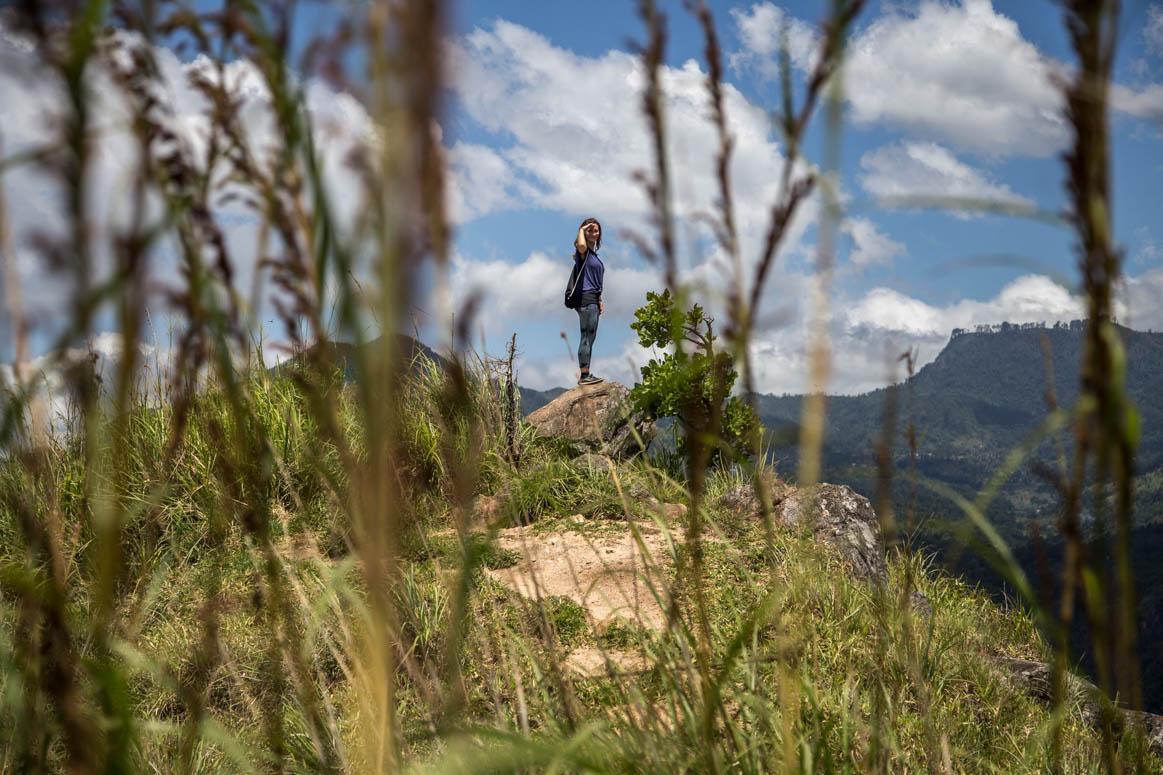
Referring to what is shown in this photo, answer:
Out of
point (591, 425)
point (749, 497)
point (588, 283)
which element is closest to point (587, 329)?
point (588, 283)

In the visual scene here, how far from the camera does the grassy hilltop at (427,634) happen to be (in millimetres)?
539

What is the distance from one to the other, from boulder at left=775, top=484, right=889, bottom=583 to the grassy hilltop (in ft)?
1.61

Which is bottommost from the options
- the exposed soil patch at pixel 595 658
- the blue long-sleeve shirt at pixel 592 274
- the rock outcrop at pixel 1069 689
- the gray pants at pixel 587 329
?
the rock outcrop at pixel 1069 689

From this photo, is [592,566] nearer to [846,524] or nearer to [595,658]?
[595,658]

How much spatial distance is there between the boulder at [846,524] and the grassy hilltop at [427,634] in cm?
49

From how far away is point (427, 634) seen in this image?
9.64 feet

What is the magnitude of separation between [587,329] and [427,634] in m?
7.39

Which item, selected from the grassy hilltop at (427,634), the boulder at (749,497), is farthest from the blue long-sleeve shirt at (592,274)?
the boulder at (749,497)

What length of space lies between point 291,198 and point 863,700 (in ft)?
7.90

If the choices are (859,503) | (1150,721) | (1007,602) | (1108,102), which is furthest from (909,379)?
(1007,602)

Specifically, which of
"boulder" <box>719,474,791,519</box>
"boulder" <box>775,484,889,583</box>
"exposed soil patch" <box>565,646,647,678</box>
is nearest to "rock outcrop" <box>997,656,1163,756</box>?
"boulder" <box>775,484,889,583</box>

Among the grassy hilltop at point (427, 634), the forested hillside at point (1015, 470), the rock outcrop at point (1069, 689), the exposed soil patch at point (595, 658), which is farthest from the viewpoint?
the rock outcrop at point (1069, 689)

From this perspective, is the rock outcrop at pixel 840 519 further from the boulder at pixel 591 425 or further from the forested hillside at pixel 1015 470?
the boulder at pixel 591 425

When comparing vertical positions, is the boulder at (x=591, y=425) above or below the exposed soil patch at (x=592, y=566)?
above
